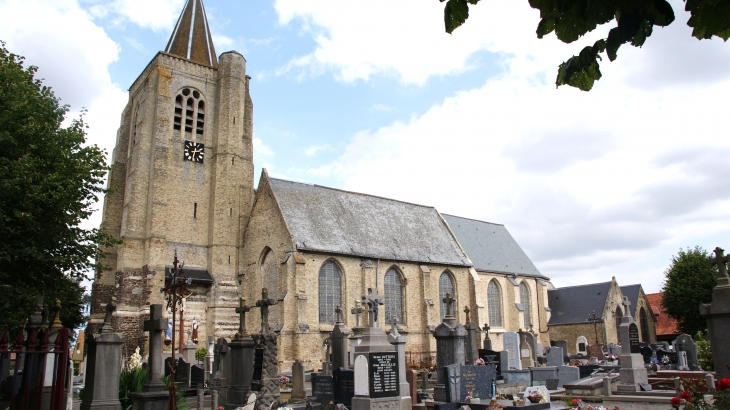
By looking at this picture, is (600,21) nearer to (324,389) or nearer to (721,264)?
(721,264)

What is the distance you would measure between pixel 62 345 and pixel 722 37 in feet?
25.9

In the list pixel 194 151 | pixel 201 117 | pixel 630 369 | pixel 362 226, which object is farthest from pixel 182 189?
pixel 630 369

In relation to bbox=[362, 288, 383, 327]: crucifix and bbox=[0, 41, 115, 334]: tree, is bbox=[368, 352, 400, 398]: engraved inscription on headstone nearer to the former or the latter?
bbox=[362, 288, 383, 327]: crucifix

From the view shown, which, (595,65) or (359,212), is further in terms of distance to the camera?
(359,212)

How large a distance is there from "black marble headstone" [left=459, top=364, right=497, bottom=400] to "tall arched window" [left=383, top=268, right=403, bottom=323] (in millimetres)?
16954

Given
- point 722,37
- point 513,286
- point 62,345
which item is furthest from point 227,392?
point 513,286

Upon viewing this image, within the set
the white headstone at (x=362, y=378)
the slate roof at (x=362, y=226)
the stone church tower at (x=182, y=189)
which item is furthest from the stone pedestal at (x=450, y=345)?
the stone church tower at (x=182, y=189)

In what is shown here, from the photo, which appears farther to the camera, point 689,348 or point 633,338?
point 689,348

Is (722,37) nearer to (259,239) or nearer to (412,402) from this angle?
(412,402)

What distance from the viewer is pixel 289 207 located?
2984 centimetres

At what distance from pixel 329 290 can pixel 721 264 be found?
20.3 metres

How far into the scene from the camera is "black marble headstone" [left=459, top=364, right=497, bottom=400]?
12.9 meters

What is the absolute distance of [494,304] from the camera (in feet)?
121

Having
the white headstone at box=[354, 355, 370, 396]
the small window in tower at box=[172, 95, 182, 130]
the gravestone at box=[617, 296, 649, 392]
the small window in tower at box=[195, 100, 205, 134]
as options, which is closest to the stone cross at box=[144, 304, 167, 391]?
the white headstone at box=[354, 355, 370, 396]
